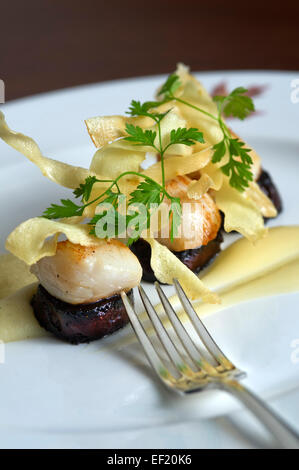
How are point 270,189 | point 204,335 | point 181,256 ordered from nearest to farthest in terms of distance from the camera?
point 204,335, point 181,256, point 270,189

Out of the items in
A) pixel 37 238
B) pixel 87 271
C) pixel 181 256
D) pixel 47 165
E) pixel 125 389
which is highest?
pixel 47 165

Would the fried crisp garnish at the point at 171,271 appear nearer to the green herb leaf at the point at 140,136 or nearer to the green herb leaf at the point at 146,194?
the green herb leaf at the point at 146,194

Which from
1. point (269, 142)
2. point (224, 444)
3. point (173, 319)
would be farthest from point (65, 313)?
point (269, 142)

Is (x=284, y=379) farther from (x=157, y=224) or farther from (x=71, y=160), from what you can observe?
(x=71, y=160)

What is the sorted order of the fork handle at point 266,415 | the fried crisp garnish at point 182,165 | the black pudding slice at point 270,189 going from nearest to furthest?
the fork handle at point 266,415 < the fried crisp garnish at point 182,165 < the black pudding slice at point 270,189

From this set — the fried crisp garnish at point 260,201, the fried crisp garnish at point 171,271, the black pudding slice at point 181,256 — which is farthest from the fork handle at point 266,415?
the fried crisp garnish at point 260,201

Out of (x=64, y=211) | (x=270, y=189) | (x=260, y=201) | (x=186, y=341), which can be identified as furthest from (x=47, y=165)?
(x=270, y=189)

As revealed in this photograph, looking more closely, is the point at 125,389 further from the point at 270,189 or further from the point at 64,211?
the point at 270,189
